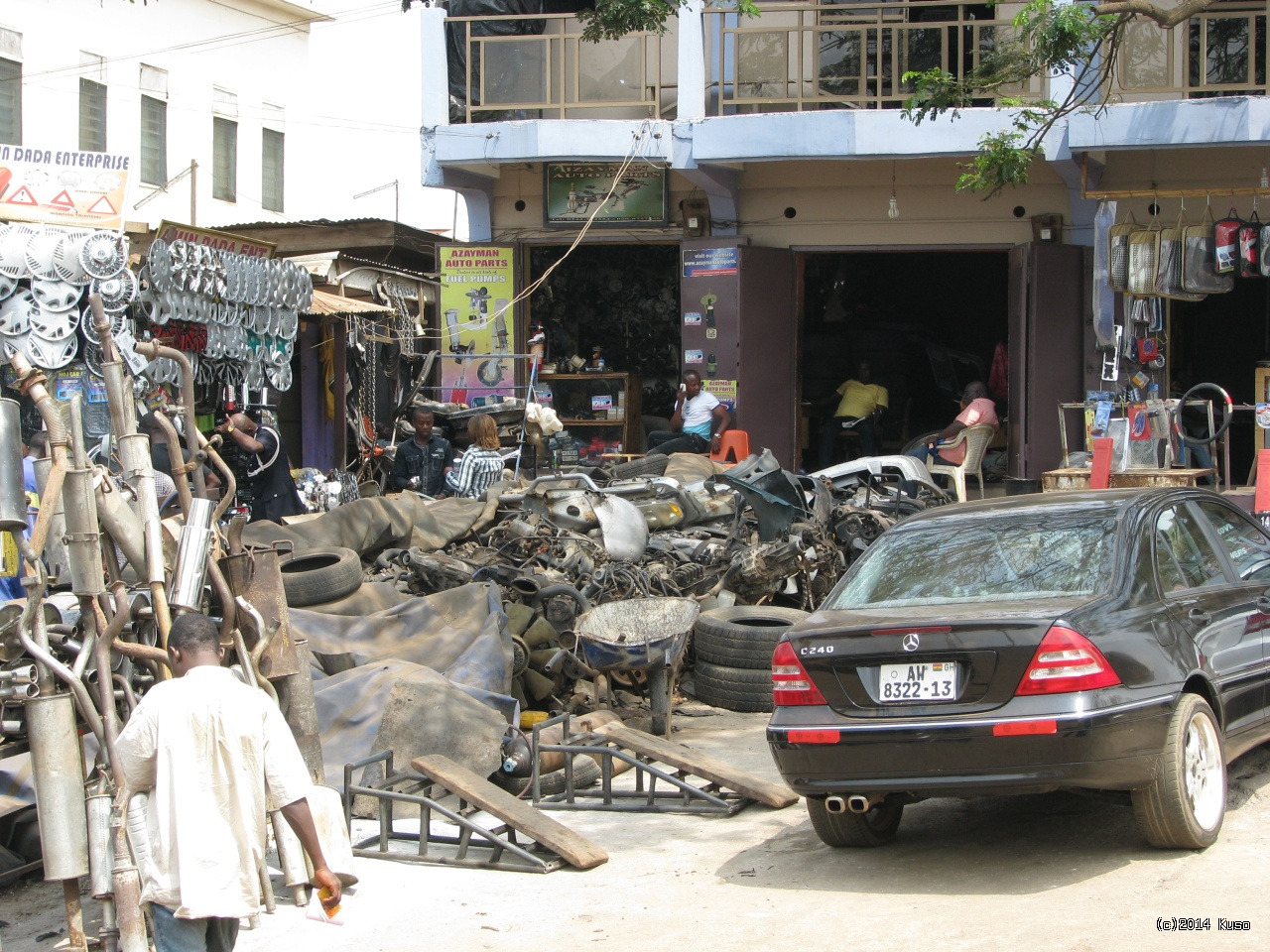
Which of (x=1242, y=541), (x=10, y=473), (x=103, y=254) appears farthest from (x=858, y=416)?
(x=10, y=473)

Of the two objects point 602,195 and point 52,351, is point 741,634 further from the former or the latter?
point 602,195

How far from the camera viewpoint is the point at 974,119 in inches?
558

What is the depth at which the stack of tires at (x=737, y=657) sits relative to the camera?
Answer: 30.2 ft

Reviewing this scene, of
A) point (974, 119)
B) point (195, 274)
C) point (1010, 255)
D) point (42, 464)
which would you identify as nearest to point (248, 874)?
point (42, 464)

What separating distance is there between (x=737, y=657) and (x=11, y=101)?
17960 millimetres

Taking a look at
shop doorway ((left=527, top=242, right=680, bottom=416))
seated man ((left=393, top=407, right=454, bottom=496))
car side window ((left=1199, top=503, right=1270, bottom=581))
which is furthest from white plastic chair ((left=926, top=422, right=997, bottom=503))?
car side window ((left=1199, top=503, right=1270, bottom=581))

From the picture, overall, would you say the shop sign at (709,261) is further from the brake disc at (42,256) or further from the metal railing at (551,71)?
the brake disc at (42,256)

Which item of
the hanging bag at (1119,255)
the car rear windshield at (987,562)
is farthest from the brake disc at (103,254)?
the hanging bag at (1119,255)

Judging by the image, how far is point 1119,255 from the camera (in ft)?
43.9

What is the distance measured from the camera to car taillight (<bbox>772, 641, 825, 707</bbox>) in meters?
5.45

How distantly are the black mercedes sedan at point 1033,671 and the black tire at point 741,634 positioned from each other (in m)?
3.06

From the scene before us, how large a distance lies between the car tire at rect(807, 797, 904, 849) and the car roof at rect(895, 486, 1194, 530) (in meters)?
1.32

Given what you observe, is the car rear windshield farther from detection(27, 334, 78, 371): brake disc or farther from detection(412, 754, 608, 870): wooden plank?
detection(27, 334, 78, 371): brake disc

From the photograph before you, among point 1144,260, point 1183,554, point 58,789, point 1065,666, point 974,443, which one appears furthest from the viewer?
point 974,443
